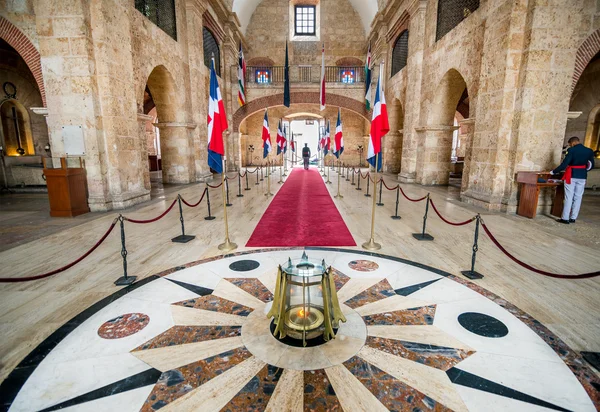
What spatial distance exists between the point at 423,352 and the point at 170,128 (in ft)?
39.1

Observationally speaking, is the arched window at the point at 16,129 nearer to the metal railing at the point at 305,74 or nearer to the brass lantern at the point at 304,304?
the metal railing at the point at 305,74

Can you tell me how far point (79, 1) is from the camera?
6.48m

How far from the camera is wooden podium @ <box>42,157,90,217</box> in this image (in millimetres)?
6566

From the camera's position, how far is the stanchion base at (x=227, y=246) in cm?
477

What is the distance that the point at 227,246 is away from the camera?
4836 millimetres

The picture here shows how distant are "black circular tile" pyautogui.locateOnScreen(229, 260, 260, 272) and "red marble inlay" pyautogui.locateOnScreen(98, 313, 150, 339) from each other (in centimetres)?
131

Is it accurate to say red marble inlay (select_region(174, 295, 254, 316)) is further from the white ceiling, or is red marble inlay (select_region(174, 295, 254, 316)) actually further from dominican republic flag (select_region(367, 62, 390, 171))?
the white ceiling

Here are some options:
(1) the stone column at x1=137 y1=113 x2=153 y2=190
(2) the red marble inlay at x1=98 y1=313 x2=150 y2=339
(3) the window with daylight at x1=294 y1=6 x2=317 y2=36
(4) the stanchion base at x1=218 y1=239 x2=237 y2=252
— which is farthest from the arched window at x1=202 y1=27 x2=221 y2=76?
(2) the red marble inlay at x1=98 y1=313 x2=150 y2=339

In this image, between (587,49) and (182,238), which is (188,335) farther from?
(587,49)

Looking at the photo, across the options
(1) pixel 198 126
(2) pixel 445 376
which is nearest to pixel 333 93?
(1) pixel 198 126

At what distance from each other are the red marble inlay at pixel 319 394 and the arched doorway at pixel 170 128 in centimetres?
1112

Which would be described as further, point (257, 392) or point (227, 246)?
point (227, 246)

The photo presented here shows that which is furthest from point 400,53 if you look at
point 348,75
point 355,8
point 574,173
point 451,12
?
point 574,173

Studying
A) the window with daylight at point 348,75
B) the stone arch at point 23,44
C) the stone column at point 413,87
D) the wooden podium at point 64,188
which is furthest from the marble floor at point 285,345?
the window with daylight at point 348,75
